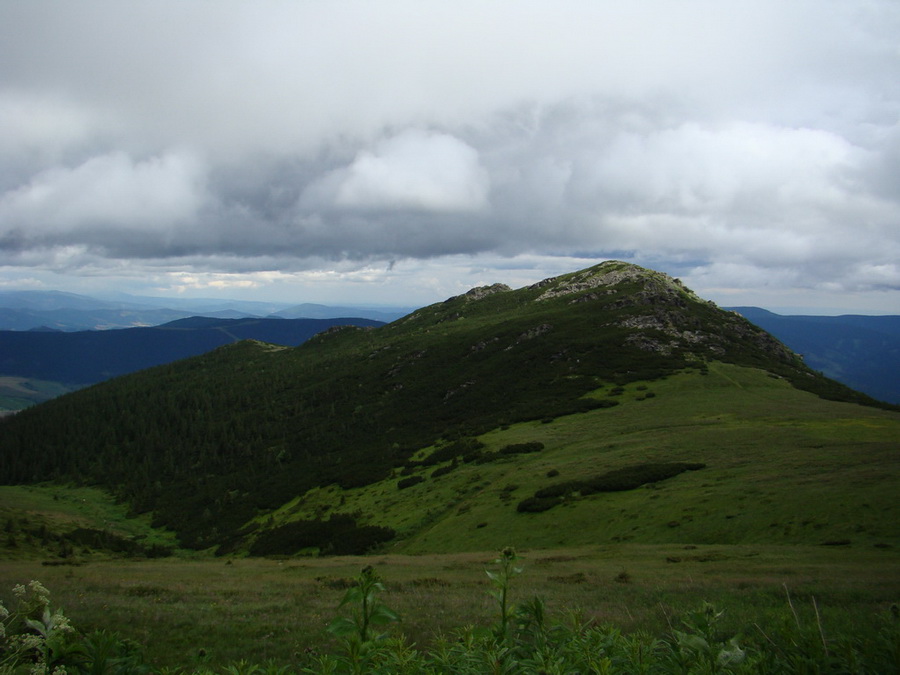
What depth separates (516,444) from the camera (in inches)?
2308

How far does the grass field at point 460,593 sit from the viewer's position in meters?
12.7

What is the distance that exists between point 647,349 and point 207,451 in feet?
381

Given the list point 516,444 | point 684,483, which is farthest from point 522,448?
point 684,483

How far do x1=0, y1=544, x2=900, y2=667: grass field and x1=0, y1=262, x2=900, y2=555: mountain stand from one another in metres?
6.05

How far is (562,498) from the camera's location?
127 ft

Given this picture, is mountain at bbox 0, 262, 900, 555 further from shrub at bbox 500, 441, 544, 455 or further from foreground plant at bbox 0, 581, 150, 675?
foreground plant at bbox 0, 581, 150, 675

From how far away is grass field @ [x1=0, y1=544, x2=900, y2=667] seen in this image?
12680 mm

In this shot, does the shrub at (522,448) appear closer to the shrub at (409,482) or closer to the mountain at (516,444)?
the mountain at (516,444)

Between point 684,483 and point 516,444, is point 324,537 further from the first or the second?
point 684,483

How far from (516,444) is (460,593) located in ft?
133

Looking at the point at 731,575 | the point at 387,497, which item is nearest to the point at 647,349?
the point at 387,497

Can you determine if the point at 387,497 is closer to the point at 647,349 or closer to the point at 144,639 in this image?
the point at 144,639

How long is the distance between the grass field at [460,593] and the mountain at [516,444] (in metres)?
6.05

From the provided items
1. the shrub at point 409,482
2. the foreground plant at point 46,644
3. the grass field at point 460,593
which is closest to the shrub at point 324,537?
the shrub at point 409,482
